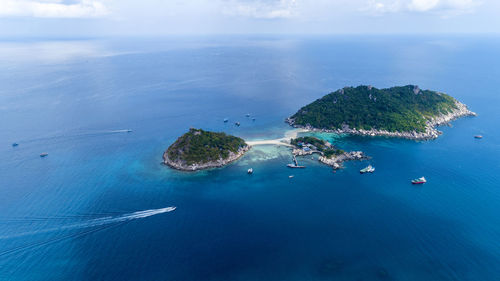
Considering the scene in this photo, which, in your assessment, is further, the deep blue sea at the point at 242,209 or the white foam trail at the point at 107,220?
the white foam trail at the point at 107,220

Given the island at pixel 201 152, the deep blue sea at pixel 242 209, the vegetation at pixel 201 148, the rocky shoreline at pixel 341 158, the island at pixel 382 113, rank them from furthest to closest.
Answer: the island at pixel 382 113 < the rocky shoreline at pixel 341 158 < the vegetation at pixel 201 148 < the island at pixel 201 152 < the deep blue sea at pixel 242 209

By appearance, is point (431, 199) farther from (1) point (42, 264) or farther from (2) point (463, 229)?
(1) point (42, 264)

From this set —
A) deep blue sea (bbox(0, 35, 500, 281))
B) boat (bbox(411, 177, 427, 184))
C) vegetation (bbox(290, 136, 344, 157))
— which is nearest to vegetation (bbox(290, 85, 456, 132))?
deep blue sea (bbox(0, 35, 500, 281))

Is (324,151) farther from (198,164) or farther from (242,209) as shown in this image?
(198,164)

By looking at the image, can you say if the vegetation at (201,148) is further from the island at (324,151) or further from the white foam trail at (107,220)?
the white foam trail at (107,220)

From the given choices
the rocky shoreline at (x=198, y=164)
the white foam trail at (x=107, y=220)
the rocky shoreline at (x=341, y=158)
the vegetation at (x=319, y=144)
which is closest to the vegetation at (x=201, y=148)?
the rocky shoreline at (x=198, y=164)

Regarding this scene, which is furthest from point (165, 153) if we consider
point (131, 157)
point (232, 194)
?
point (232, 194)

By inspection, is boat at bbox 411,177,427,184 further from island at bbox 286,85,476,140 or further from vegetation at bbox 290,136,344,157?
island at bbox 286,85,476,140
